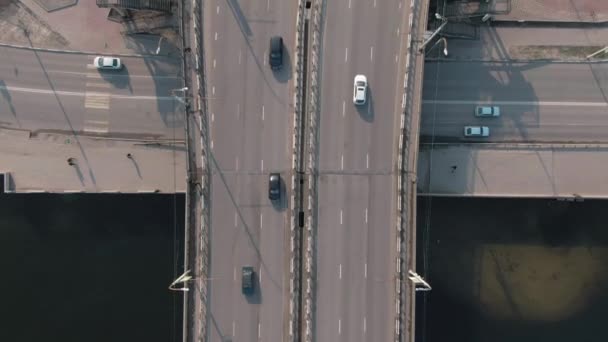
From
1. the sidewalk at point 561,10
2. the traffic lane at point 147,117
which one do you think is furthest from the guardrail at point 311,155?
the sidewalk at point 561,10

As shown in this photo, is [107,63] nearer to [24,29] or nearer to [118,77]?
[118,77]

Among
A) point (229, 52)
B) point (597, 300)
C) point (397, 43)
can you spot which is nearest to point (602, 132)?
point (597, 300)

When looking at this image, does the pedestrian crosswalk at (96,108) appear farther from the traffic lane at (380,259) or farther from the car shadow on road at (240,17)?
the traffic lane at (380,259)

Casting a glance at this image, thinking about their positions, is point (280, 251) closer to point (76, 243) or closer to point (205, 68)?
point (205, 68)

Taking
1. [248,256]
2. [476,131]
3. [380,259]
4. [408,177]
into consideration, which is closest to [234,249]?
[248,256]

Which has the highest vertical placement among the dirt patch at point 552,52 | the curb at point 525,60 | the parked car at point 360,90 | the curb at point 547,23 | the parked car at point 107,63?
the curb at point 547,23

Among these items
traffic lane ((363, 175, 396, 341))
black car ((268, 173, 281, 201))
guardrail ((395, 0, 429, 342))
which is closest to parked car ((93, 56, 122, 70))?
black car ((268, 173, 281, 201))
